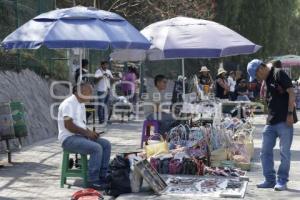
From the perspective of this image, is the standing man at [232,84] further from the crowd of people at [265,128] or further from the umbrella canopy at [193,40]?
the crowd of people at [265,128]

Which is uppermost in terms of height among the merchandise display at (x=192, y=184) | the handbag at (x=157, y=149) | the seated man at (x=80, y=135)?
the seated man at (x=80, y=135)

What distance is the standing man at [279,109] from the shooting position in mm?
8297

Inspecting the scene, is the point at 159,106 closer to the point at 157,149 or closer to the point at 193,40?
the point at 193,40

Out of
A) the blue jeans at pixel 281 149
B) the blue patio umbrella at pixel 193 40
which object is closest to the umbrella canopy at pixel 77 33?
the blue patio umbrella at pixel 193 40

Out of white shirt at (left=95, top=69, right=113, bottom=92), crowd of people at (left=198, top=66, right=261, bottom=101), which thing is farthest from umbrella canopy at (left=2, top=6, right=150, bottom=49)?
white shirt at (left=95, top=69, right=113, bottom=92)

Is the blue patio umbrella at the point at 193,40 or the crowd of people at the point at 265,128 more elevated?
the blue patio umbrella at the point at 193,40

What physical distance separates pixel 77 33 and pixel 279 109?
3.07m

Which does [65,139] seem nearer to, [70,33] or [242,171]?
[70,33]

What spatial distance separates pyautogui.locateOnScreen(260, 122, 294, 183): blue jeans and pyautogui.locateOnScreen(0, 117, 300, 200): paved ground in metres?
0.26

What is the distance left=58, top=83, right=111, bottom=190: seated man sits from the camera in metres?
8.46

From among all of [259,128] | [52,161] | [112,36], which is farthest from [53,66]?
[112,36]

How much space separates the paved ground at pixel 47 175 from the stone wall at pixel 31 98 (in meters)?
0.37

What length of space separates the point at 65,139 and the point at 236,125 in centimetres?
399

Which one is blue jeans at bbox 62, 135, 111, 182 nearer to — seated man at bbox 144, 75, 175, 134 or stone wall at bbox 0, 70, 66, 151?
seated man at bbox 144, 75, 175, 134
